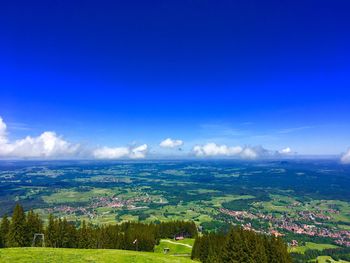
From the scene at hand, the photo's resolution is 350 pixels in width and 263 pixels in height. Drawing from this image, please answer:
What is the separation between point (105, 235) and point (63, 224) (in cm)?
1256

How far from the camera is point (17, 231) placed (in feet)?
214

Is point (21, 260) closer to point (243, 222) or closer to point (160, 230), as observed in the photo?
point (160, 230)

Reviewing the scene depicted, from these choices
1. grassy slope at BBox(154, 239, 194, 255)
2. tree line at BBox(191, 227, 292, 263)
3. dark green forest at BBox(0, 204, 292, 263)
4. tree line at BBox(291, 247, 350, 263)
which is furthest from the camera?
tree line at BBox(291, 247, 350, 263)

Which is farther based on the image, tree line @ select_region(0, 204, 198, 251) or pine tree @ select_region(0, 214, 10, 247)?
pine tree @ select_region(0, 214, 10, 247)

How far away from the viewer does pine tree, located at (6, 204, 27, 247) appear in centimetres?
6444

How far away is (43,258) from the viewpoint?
3441 cm

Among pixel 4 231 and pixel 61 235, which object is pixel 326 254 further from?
pixel 4 231

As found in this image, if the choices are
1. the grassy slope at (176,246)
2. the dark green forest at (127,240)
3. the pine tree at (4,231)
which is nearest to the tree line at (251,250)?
the dark green forest at (127,240)

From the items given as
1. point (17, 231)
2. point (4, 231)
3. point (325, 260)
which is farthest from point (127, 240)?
point (325, 260)

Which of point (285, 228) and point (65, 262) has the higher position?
point (65, 262)

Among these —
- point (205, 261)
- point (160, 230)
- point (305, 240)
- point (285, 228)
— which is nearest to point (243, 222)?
point (285, 228)

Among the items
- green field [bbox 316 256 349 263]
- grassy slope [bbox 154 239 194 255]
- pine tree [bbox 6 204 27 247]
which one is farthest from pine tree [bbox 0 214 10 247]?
green field [bbox 316 256 349 263]

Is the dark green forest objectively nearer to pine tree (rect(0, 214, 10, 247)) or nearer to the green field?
pine tree (rect(0, 214, 10, 247))

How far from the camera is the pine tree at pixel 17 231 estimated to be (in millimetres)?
64438
